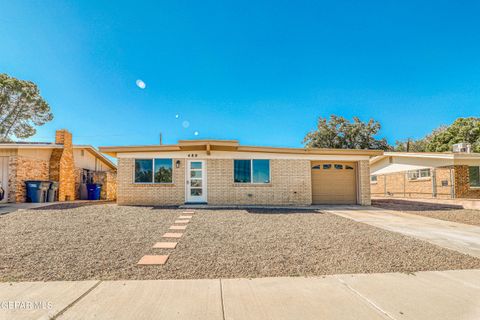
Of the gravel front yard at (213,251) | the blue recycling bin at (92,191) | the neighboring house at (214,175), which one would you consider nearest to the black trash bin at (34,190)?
the blue recycling bin at (92,191)

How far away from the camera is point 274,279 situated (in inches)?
121

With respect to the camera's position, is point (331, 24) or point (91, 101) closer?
point (331, 24)

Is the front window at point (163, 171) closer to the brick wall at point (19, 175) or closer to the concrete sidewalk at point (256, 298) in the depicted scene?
the brick wall at point (19, 175)

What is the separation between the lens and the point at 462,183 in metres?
15.3

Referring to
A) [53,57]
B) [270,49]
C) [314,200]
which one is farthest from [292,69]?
[53,57]

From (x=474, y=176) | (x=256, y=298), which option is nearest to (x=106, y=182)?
(x=256, y=298)

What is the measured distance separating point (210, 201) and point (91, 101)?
43.1ft

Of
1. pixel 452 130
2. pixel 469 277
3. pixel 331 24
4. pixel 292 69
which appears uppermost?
pixel 331 24

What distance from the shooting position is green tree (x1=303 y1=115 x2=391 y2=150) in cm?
2703

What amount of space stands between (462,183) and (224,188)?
15.7 metres

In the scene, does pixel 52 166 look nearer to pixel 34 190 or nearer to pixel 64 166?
pixel 64 166

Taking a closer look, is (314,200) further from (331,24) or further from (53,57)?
(53,57)

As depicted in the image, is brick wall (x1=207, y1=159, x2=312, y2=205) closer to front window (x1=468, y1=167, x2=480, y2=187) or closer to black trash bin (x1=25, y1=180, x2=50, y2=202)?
black trash bin (x1=25, y1=180, x2=50, y2=202)

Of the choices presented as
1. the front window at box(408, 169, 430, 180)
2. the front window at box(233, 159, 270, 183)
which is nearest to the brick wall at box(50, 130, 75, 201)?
the front window at box(233, 159, 270, 183)
